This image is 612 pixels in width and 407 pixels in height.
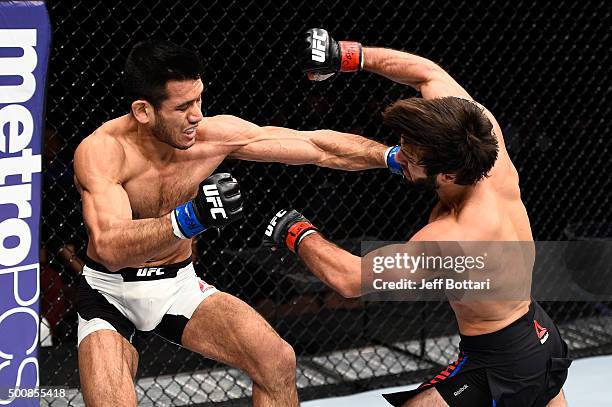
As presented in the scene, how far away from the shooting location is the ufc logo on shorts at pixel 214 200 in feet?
6.69

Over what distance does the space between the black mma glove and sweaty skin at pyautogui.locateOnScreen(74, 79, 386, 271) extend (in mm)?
42

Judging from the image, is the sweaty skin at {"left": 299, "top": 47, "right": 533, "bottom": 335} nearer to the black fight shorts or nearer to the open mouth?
the black fight shorts

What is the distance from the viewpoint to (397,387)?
3.56m

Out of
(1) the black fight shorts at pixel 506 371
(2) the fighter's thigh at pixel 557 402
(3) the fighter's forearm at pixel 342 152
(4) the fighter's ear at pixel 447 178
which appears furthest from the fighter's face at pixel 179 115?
(2) the fighter's thigh at pixel 557 402

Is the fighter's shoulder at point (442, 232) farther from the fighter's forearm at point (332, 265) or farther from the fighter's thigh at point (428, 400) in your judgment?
the fighter's thigh at point (428, 400)

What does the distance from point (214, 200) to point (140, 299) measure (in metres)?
0.50

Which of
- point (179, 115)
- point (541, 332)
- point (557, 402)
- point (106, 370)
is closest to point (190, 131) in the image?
point (179, 115)

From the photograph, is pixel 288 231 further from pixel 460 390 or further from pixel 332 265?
pixel 460 390

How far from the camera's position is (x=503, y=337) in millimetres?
2256

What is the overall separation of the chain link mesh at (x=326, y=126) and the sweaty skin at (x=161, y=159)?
849 mm

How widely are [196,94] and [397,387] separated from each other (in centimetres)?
Result: 178

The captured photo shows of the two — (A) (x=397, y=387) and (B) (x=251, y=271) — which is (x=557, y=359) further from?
(B) (x=251, y=271)


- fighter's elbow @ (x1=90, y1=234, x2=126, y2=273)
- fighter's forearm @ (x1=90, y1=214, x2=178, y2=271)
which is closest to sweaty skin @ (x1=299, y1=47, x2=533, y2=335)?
fighter's forearm @ (x1=90, y1=214, x2=178, y2=271)

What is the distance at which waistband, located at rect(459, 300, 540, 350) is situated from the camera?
7.40ft
